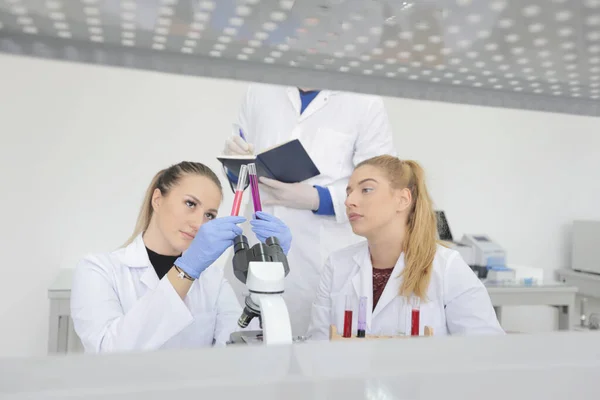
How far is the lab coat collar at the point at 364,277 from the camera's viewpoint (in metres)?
1.48

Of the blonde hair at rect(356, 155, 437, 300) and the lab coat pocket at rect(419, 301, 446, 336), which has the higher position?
the blonde hair at rect(356, 155, 437, 300)

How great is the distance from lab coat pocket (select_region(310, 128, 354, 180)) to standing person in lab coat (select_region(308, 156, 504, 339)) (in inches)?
5.3

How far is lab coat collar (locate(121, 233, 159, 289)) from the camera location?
133 centimetres

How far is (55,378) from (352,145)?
1.53 m

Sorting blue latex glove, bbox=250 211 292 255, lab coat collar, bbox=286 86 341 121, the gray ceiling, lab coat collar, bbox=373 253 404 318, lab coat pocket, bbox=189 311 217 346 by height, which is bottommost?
lab coat pocket, bbox=189 311 217 346

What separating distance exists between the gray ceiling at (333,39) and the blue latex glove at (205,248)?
0.75 m

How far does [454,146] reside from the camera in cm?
323

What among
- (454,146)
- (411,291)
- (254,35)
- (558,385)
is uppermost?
(454,146)

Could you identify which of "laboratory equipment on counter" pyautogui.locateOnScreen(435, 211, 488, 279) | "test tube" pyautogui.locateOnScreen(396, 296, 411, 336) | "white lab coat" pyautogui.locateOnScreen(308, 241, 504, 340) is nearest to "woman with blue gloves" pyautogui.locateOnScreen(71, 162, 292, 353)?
"white lab coat" pyautogui.locateOnScreen(308, 241, 504, 340)

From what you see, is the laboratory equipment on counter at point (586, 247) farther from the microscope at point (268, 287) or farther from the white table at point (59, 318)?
the microscope at point (268, 287)

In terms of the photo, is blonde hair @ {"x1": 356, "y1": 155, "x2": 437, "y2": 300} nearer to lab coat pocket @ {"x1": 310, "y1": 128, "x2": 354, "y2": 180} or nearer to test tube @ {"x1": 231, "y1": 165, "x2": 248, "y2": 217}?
lab coat pocket @ {"x1": 310, "y1": 128, "x2": 354, "y2": 180}

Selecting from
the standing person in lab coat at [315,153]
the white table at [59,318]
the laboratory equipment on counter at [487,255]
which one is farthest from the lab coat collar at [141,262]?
the laboratory equipment on counter at [487,255]

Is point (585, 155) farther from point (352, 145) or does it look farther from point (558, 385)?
point (558, 385)

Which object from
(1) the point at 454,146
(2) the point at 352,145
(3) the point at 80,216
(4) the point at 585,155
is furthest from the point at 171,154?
(4) the point at 585,155
